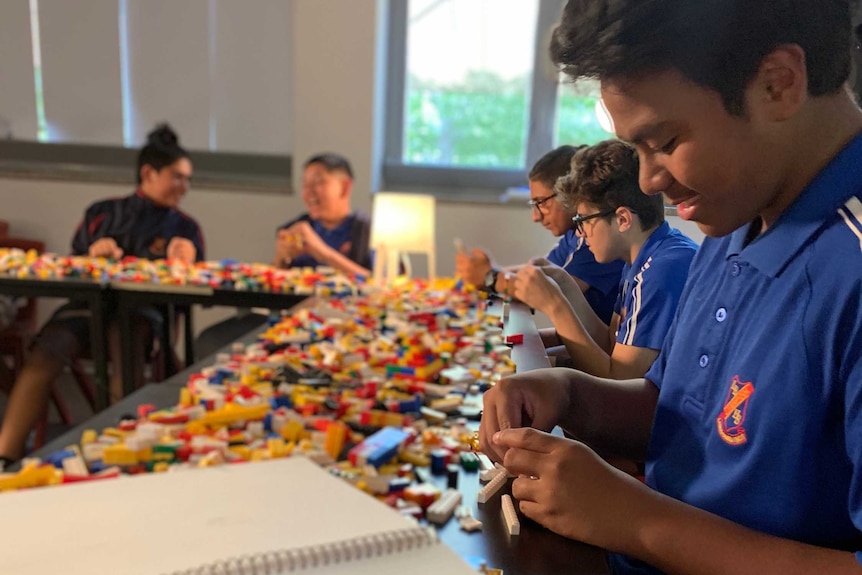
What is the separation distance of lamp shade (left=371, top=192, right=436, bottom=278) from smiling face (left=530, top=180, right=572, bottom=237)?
3.06m

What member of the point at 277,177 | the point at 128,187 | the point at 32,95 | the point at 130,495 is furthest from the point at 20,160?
the point at 130,495

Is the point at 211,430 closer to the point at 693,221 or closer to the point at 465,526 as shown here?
the point at 465,526

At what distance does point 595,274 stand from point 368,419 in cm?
100

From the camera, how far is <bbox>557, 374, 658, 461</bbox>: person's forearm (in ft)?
1.61

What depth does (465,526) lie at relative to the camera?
1.97 ft

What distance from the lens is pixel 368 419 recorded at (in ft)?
4.55

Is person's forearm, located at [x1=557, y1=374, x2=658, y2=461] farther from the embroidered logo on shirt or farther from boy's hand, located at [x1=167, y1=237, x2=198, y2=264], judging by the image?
boy's hand, located at [x1=167, y1=237, x2=198, y2=264]

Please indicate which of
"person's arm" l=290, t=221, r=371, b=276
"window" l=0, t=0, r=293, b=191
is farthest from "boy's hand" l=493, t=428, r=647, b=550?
"window" l=0, t=0, r=293, b=191

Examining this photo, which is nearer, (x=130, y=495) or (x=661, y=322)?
(x=661, y=322)

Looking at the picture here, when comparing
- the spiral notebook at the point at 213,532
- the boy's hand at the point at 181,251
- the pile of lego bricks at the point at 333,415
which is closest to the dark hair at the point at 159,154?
the boy's hand at the point at 181,251

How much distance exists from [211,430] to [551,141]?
1082 millimetres

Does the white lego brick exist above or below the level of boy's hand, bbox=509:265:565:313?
below

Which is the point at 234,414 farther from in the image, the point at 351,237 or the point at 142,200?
the point at 142,200

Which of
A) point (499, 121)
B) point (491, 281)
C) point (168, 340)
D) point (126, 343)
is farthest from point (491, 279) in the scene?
point (168, 340)
